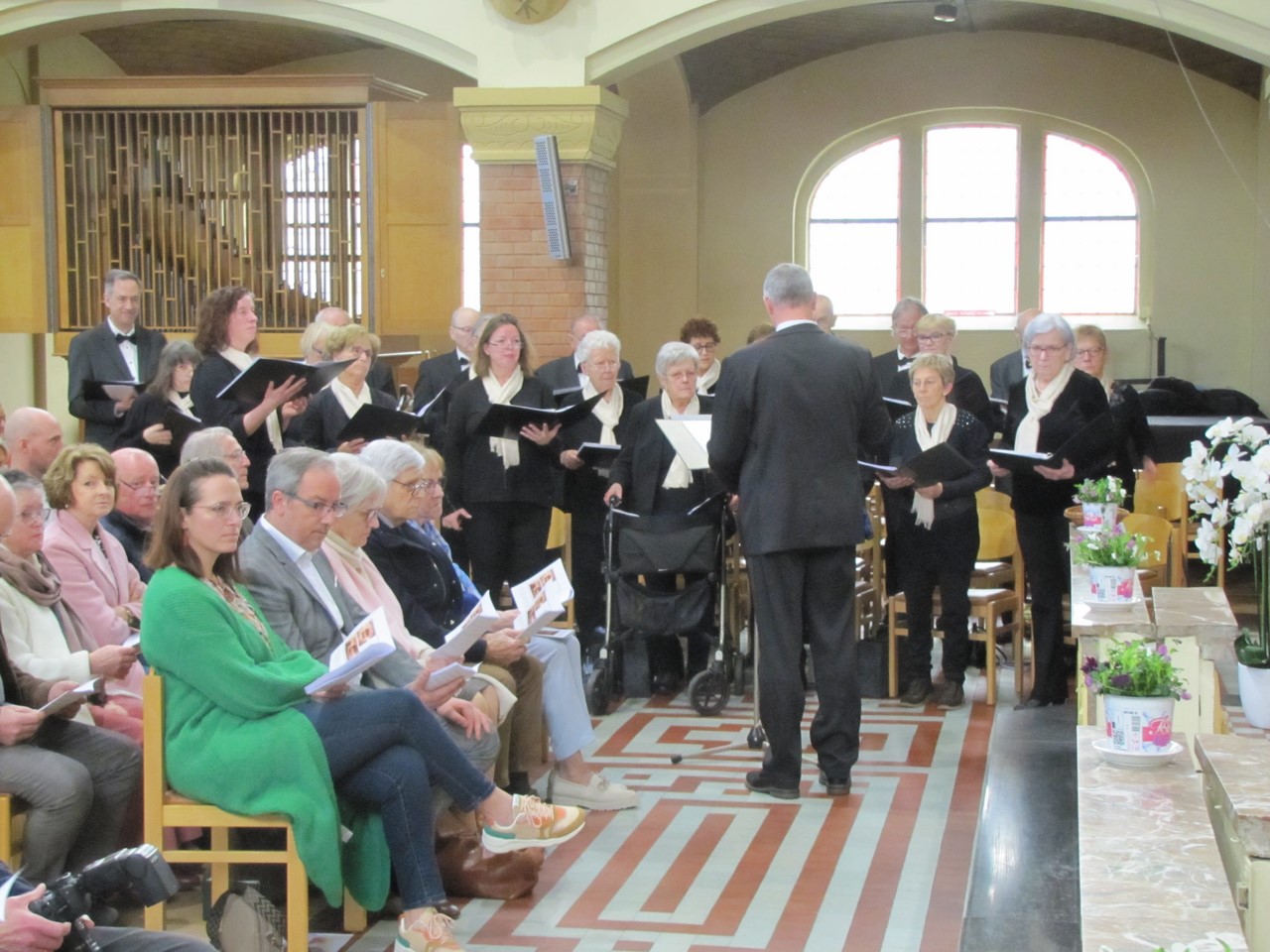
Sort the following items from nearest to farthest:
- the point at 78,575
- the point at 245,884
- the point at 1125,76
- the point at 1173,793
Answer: the point at 1173,793 < the point at 245,884 < the point at 78,575 < the point at 1125,76

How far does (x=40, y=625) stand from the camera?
4020 millimetres

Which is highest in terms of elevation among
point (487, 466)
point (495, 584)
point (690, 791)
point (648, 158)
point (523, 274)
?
point (648, 158)

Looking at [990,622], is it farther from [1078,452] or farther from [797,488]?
[797,488]

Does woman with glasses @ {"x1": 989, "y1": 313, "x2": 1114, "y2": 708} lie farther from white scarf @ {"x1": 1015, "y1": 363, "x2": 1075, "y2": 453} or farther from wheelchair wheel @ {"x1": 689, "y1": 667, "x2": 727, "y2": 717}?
wheelchair wheel @ {"x1": 689, "y1": 667, "x2": 727, "y2": 717}

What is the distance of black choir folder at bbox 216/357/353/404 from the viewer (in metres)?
5.64

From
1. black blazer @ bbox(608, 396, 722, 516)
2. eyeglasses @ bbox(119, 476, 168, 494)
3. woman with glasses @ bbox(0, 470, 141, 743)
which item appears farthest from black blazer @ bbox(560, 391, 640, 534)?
woman with glasses @ bbox(0, 470, 141, 743)

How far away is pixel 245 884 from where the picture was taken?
11.6 feet

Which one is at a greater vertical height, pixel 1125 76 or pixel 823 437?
pixel 1125 76

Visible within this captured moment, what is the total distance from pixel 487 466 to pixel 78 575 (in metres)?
2.32

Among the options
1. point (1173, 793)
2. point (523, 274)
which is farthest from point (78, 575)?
point (523, 274)

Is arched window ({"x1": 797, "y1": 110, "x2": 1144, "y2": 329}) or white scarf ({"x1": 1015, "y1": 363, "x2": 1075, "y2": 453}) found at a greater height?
arched window ({"x1": 797, "y1": 110, "x2": 1144, "y2": 329})

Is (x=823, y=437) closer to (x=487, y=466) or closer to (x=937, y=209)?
(x=487, y=466)

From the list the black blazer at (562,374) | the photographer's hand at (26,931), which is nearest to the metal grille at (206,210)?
the black blazer at (562,374)

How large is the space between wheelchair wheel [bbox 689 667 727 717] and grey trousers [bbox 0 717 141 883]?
2765 mm
